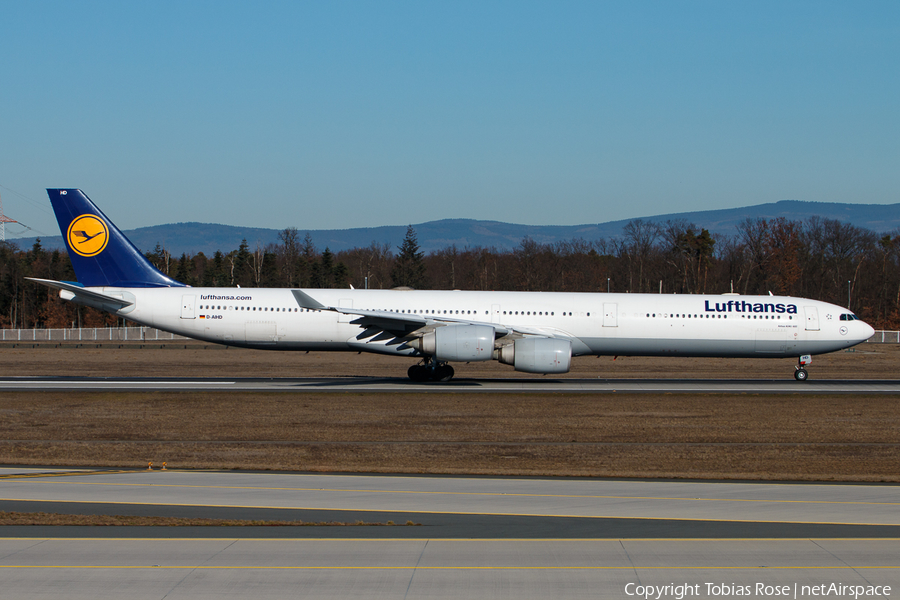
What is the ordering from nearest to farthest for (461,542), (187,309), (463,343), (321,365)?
(461,542), (463,343), (187,309), (321,365)

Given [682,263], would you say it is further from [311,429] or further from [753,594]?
[753,594]

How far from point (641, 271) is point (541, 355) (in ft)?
238

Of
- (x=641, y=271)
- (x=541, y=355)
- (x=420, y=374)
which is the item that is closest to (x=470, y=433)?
(x=541, y=355)

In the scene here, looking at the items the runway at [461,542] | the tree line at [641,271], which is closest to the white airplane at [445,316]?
the runway at [461,542]

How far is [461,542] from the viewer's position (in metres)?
8.55

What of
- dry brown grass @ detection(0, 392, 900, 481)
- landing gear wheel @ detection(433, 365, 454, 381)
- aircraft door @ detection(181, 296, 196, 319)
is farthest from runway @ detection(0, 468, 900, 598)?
aircraft door @ detection(181, 296, 196, 319)

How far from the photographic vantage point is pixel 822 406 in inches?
850

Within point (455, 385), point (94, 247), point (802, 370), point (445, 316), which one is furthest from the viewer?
point (802, 370)

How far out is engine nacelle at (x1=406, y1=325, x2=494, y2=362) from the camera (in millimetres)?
25703

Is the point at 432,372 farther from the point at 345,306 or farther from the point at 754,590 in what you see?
the point at 754,590

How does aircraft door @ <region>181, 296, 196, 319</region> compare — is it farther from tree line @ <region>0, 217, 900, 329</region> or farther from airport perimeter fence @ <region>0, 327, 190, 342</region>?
tree line @ <region>0, 217, 900, 329</region>

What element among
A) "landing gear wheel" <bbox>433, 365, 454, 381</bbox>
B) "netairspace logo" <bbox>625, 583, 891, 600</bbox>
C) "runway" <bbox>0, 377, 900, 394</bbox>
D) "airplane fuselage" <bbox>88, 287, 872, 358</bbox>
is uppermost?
"airplane fuselage" <bbox>88, 287, 872, 358</bbox>

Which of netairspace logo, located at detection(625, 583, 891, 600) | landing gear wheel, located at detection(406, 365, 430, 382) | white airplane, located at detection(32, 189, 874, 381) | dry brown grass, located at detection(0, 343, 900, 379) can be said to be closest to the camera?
netairspace logo, located at detection(625, 583, 891, 600)

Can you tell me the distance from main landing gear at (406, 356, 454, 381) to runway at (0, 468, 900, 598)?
1564 cm
